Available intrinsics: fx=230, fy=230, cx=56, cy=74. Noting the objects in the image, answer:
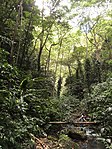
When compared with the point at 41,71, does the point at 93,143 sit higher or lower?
lower

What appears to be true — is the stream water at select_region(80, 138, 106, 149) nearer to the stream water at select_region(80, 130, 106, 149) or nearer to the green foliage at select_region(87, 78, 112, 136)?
the stream water at select_region(80, 130, 106, 149)

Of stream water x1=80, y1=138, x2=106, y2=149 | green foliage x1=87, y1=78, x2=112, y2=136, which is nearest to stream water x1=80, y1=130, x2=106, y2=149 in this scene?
stream water x1=80, y1=138, x2=106, y2=149

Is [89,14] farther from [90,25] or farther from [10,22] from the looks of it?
[10,22]

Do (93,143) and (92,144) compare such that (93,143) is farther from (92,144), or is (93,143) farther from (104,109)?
(104,109)

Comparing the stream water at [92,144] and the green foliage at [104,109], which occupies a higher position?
the green foliage at [104,109]

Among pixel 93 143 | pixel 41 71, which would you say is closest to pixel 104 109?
pixel 93 143

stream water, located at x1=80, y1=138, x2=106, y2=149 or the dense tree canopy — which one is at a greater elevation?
the dense tree canopy

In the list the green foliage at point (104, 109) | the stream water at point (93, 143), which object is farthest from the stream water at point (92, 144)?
the green foliage at point (104, 109)

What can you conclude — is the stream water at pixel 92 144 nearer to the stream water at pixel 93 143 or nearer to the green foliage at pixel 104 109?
the stream water at pixel 93 143

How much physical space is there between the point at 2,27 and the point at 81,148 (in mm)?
8414

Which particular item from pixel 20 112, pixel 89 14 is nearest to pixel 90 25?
pixel 89 14

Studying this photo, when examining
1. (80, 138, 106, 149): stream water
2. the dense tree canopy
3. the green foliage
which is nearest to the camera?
the dense tree canopy

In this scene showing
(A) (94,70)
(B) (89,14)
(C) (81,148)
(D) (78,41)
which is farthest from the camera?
(D) (78,41)

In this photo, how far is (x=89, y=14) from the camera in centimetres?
2198
